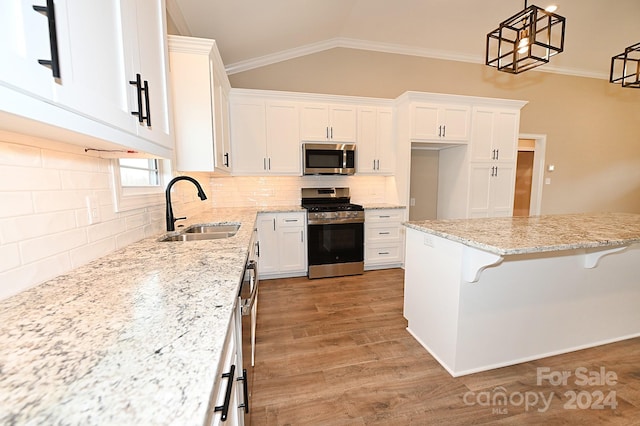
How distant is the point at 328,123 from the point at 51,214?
3.08m

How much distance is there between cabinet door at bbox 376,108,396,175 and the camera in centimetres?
372

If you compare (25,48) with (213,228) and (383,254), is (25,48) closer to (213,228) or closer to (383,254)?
(213,228)

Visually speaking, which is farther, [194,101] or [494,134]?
[494,134]

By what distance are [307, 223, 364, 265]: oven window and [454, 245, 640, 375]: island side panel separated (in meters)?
1.86

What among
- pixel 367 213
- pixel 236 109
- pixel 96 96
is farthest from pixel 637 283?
pixel 236 109

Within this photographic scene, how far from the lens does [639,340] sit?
2.04 meters

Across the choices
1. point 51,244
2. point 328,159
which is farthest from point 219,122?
point 51,244

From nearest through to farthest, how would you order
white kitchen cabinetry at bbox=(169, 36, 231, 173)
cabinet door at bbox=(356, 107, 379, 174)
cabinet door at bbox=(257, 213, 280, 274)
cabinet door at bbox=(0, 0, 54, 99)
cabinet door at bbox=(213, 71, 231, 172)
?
cabinet door at bbox=(0, 0, 54, 99) → white kitchen cabinetry at bbox=(169, 36, 231, 173) → cabinet door at bbox=(213, 71, 231, 172) → cabinet door at bbox=(257, 213, 280, 274) → cabinet door at bbox=(356, 107, 379, 174)

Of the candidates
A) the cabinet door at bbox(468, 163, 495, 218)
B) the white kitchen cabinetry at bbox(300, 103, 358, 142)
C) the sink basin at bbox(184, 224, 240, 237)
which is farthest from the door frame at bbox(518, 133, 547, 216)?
the sink basin at bbox(184, 224, 240, 237)

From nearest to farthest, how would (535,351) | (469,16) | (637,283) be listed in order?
(535,351) < (637,283) < (469,16)

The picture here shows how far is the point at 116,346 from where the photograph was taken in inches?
21.4

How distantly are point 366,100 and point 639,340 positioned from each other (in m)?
3.57

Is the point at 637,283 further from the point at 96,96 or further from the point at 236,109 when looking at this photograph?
the point at 236,109

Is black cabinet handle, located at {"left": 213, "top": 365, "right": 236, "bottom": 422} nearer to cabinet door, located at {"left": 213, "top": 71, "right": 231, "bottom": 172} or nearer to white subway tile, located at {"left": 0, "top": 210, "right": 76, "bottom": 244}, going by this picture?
white subway tile, located at {"left": 0, "top": 210, "right": 76, "bottom": 244}
